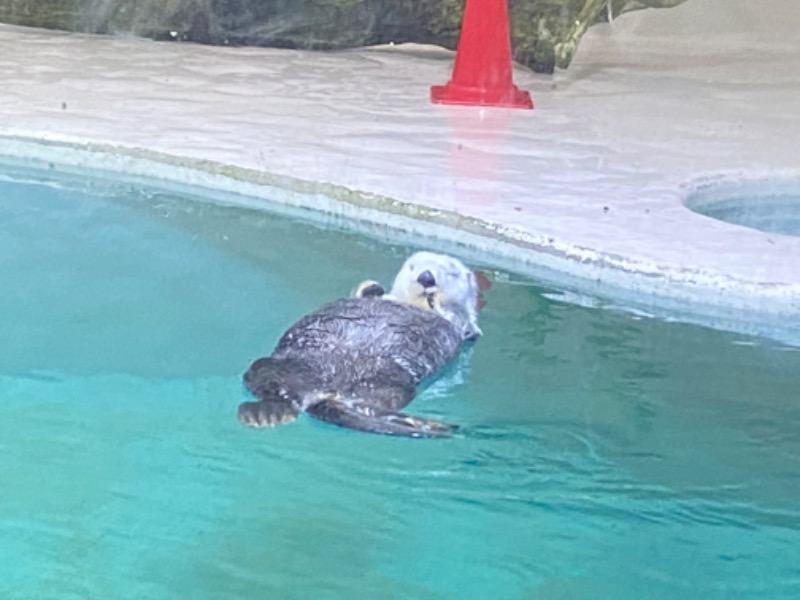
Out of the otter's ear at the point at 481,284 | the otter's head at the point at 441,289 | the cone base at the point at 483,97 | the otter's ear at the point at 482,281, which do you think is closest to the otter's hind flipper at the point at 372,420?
the otter's head at the point at 441,289

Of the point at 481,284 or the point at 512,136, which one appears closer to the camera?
the point at 481,284

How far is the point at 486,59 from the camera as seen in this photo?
670cm

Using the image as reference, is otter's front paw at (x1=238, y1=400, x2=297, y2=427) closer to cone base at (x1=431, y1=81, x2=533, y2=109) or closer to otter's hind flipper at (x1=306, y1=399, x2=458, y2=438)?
otter's hind flipper at (x1=306, y1=399, x2=458, y2=438)

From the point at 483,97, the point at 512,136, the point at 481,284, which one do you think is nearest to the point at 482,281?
the point at 481,284

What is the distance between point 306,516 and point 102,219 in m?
2.29

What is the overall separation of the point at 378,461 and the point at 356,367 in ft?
1.01

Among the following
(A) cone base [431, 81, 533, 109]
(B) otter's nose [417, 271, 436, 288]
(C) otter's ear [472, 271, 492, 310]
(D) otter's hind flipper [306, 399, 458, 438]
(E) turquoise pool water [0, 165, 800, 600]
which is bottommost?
(E) turquoise pool water [0, 165, 800, 600]

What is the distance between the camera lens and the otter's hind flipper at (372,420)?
2895mm

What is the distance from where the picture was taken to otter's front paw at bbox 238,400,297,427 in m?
2.89

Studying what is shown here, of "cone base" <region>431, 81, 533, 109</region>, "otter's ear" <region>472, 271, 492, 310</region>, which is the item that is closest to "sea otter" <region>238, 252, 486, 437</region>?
"otter's ear" <region>472, 271, 492, 310</region>

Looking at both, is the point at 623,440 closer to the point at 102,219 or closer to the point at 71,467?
the point at 71,467

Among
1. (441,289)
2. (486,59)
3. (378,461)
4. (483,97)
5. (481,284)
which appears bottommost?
(378,461)

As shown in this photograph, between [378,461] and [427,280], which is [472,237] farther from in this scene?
[378,461]

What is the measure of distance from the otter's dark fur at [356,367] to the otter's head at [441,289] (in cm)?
6
